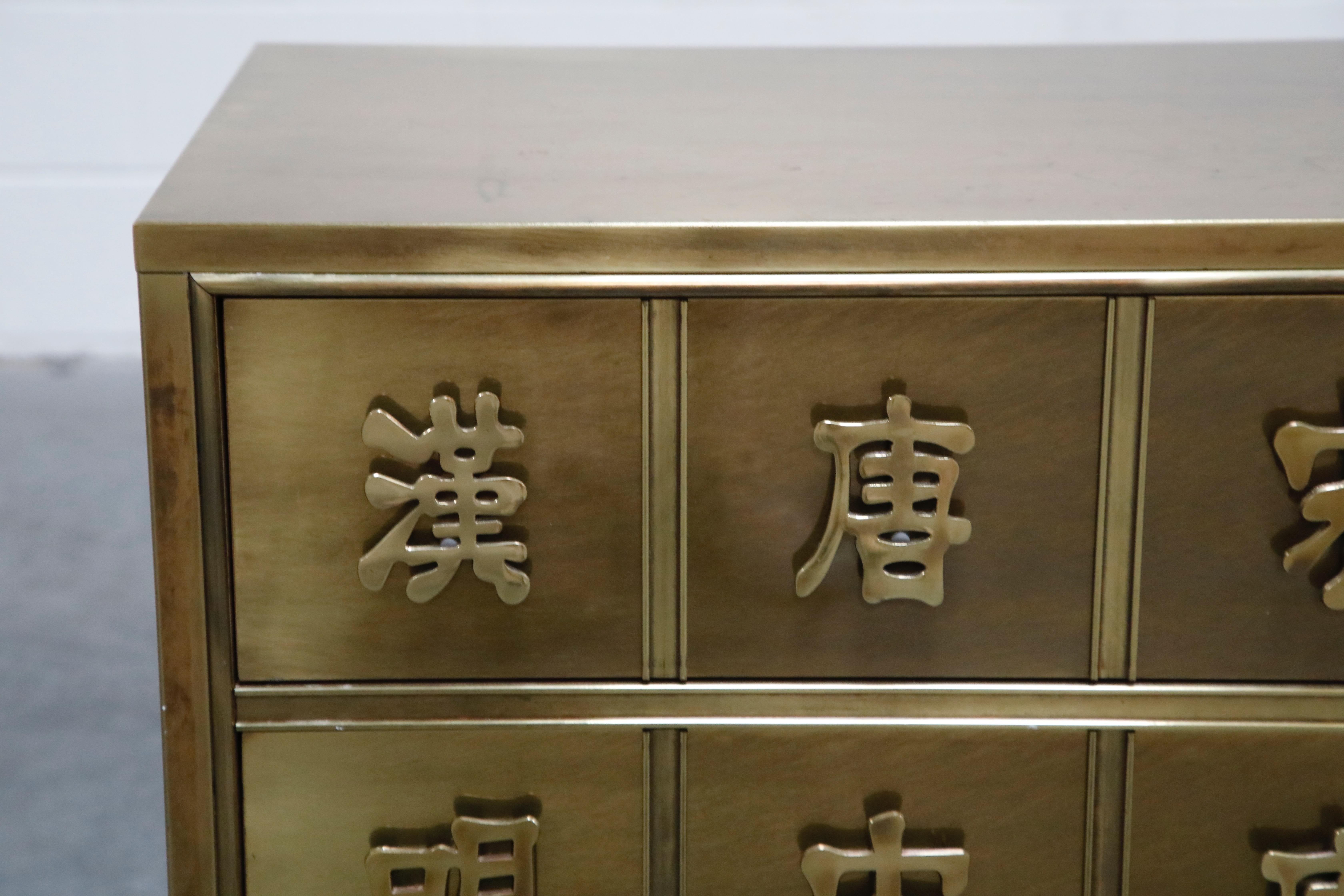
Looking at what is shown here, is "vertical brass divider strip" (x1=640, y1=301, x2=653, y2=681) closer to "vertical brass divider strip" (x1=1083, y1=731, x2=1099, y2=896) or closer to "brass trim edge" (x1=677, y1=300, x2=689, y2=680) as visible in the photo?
"brass trim edge" (x1=677, y1=300, x2=689, y2=680)

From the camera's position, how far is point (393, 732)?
63 cm

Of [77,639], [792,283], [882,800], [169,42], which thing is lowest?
[77,639]

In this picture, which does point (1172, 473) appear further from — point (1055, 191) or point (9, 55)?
point (9, 55)

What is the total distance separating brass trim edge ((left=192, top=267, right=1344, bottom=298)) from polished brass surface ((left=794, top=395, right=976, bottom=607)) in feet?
0.16

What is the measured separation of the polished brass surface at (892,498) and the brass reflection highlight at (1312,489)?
0.13 meters

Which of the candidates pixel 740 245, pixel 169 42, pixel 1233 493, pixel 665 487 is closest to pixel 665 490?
pixel 665 487

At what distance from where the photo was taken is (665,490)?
1.96 feet

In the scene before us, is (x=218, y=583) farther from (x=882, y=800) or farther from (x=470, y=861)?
(x=882, y=800)

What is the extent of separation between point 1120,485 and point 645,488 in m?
0.19

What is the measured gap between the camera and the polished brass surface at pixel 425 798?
626mm

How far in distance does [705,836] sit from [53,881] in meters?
0.74

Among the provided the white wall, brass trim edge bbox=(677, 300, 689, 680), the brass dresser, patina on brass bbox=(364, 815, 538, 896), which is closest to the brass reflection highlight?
the brass dresser

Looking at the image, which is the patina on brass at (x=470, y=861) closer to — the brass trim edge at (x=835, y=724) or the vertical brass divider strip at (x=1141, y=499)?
the brass trim edge at (x=835, y=724)

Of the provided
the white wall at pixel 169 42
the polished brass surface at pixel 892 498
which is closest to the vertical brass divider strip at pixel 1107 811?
the polished brass surface at pixel 892 498
